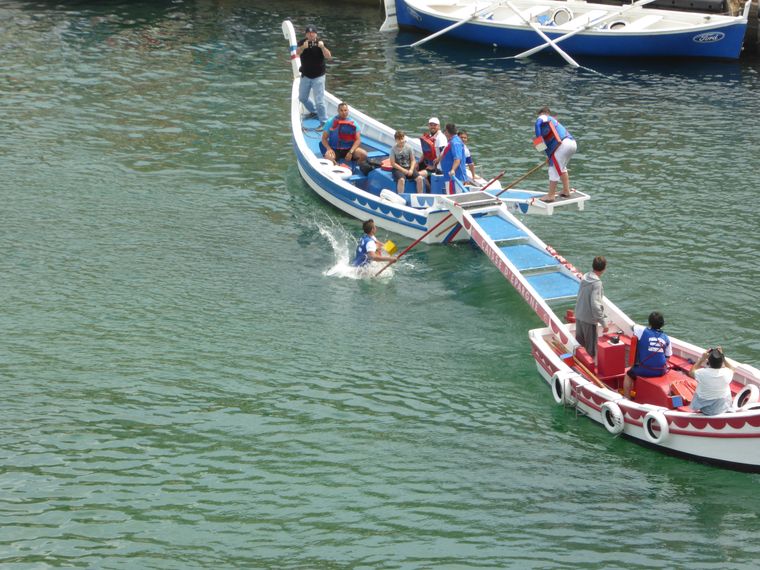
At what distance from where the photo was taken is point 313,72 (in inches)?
1072

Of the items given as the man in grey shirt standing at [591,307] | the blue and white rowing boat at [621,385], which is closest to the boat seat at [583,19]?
the blue and white rowing boat at [621,385]

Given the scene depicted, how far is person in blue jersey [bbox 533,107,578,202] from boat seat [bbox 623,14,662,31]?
16820 millimetres

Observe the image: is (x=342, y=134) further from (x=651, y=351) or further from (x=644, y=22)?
(x=644, y=22)

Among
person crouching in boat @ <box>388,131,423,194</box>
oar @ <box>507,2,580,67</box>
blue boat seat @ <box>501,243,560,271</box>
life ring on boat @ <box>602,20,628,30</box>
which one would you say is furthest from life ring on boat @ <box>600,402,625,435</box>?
life ring on boat @ <box>602,20,628,30</box>

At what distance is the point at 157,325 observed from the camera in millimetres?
18766

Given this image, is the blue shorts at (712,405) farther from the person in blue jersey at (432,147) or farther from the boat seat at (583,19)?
the boat seat at (583,19)

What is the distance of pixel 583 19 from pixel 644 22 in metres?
2.10

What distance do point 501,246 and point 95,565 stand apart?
9.91 metres

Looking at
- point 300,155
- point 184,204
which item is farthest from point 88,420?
point 300,155

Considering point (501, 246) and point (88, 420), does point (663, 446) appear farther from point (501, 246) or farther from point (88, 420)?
point (88, 420)

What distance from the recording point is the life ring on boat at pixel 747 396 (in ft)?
47.2

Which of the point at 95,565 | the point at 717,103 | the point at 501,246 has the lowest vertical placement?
the point at 95,565

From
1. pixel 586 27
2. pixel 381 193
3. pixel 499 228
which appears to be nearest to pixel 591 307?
pixel 499 228

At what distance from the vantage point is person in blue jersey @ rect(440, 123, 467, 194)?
72.8 ft
